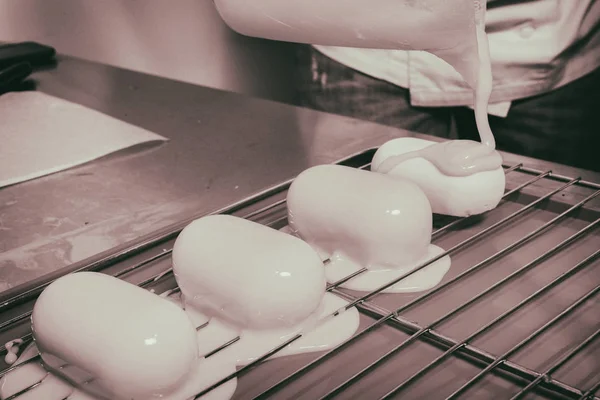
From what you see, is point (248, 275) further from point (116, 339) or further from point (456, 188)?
point (456, 188)

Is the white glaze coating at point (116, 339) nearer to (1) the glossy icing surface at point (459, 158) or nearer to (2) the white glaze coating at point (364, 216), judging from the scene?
(2) the white glaze coating at point (364, 216)

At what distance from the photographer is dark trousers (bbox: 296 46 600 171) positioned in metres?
1.18

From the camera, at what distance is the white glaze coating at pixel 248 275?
1.77 feet

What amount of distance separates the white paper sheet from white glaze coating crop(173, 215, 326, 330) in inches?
17.5

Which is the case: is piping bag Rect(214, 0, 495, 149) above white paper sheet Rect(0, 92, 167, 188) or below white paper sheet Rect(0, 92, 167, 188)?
above

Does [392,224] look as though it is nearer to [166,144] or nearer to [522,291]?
[522,291]

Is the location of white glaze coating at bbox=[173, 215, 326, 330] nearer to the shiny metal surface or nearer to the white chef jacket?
the shiny metal surface

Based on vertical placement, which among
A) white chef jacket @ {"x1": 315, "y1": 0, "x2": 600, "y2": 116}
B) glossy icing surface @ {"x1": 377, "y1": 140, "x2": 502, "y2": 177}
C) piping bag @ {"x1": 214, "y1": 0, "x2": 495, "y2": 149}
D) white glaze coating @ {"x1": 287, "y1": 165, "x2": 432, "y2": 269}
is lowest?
white glaze coating @ {"x1": 287, "y1": 165, "x2": 432, "y2": 269}

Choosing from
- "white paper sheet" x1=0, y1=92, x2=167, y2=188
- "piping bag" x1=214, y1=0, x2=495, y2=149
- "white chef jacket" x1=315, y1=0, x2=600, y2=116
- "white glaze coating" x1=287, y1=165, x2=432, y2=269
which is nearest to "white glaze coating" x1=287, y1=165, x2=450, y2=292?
"white glaze coating" x1=287, y1=165, x2=432, y2=269

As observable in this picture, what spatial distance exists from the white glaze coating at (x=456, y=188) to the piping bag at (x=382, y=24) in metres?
0.10

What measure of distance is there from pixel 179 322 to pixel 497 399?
0.78ft

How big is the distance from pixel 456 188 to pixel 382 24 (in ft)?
0.67

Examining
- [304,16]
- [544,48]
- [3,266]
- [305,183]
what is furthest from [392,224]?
[544,48]

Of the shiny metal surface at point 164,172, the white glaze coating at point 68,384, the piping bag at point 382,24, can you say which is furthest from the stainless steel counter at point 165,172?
the piping bag at point 382,24
